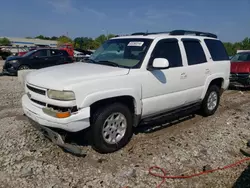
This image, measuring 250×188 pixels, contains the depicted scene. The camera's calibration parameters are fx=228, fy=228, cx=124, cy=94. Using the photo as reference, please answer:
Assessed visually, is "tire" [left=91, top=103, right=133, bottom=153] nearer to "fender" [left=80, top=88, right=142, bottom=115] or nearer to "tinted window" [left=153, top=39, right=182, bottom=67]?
"fender" [left=80, top=88, right=142, bottom=115]

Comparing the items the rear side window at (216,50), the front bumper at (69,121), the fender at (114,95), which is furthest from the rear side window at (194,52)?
the front bumper at (69,121)

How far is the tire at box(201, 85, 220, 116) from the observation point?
554 centimetres

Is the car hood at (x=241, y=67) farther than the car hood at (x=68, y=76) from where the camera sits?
Yes

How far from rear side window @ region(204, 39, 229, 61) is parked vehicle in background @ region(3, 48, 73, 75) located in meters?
10.6

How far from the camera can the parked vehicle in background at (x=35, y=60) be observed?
12820 mm

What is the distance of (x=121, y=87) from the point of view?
3.49 metres

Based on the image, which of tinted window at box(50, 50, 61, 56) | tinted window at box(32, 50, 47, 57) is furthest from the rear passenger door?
tinted window at box(50, 50, 61, 56)

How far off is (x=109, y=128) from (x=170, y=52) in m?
1.94

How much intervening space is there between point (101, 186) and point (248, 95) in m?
7.50

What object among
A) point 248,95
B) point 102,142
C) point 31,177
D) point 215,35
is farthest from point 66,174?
point 248,95

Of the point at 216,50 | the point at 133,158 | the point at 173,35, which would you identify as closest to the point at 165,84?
the point at 173,35

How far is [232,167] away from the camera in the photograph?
3.42 m

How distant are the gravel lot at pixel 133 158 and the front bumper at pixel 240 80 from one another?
14.7 feet

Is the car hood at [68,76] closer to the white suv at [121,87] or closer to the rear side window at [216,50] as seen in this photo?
the white suv at [121,87]
